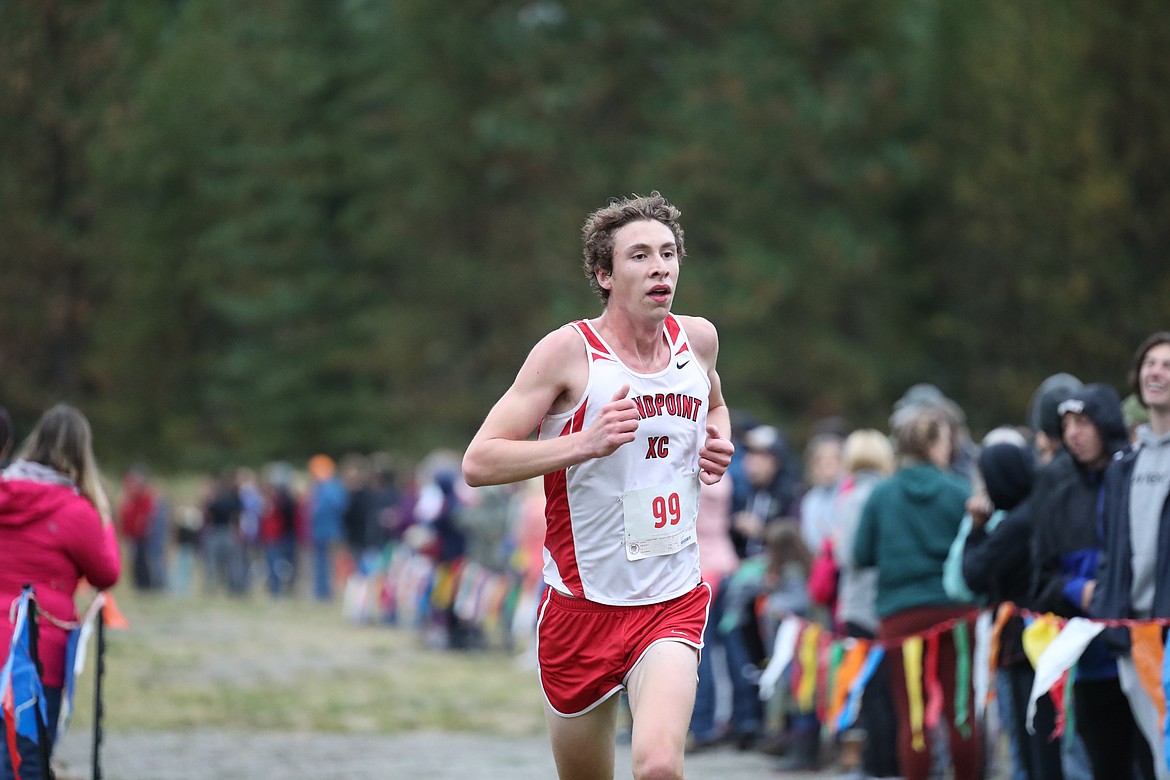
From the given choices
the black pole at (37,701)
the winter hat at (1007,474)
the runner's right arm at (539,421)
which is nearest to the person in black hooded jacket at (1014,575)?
the winter hat at (1007,474)

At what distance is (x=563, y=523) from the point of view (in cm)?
579

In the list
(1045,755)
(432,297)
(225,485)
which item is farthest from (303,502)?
(1045,755)

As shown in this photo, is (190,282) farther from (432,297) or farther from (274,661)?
(274,661)

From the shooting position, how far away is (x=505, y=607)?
19.0 m

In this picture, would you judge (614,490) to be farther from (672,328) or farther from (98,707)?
(98,707)

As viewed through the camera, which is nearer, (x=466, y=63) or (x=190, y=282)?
(x=466, y=63)

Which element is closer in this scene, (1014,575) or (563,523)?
(563,523)

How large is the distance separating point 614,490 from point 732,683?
608 cm

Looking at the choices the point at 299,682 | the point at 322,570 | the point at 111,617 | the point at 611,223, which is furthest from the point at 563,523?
the point at 322,570

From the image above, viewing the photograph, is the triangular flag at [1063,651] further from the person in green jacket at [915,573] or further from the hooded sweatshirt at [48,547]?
the hooded sweatshirt at [48,547]

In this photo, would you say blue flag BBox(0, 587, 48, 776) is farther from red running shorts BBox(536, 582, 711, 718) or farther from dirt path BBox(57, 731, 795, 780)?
red running shorts BBox(536, 582, 711, 718)

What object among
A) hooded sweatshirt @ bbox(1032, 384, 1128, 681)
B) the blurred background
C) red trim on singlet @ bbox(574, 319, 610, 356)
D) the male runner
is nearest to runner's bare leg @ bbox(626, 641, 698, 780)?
the male runner

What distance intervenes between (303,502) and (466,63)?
816 inches

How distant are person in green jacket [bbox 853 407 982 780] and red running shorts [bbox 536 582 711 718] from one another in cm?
347
